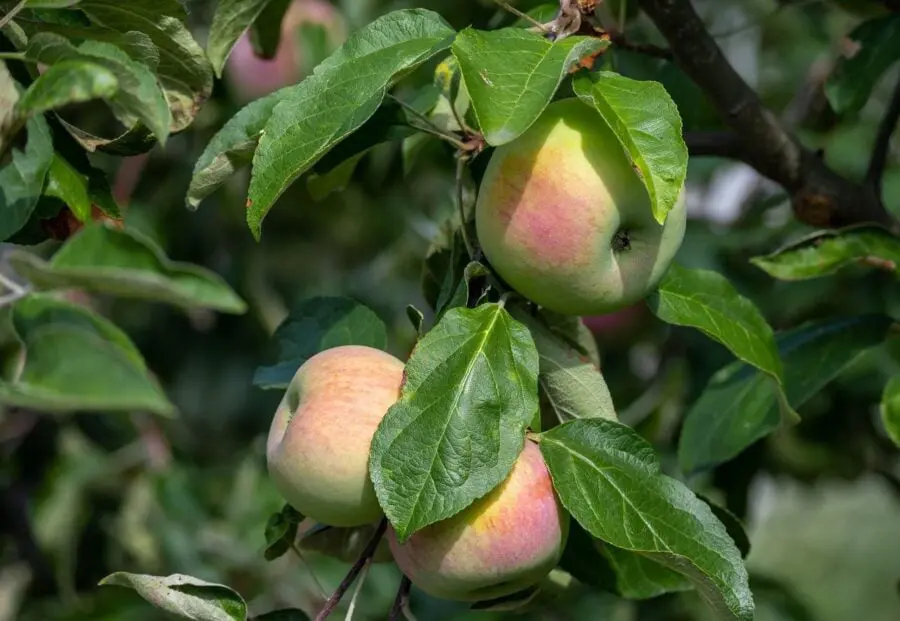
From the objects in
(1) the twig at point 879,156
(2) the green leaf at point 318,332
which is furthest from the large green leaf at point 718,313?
(1) the twig at point 879,156

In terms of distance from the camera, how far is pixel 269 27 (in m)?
1.28

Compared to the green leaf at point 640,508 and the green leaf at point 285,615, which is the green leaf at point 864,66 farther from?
the green leaf at point 285,615

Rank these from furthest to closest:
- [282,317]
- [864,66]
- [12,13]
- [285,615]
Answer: [282,317] → [864,66] → [285,615] → [12,13]

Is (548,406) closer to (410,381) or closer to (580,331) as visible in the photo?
(580,331)

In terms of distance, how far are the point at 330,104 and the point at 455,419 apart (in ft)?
0.75

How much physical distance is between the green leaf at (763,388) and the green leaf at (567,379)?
0.29 meters

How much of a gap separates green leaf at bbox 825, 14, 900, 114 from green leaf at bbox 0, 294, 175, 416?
2.69 ft

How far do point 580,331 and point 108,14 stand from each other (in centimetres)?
44

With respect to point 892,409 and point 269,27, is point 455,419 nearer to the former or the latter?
point 892,409

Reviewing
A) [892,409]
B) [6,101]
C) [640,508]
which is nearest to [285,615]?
[640,508]

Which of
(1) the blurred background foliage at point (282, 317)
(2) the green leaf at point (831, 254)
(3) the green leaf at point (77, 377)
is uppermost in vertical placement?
(3) the green leaf at point (77, 377)

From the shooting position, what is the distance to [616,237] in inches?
33.9

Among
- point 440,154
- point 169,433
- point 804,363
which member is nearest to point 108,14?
point 440,154

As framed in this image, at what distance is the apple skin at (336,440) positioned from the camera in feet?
2.75
